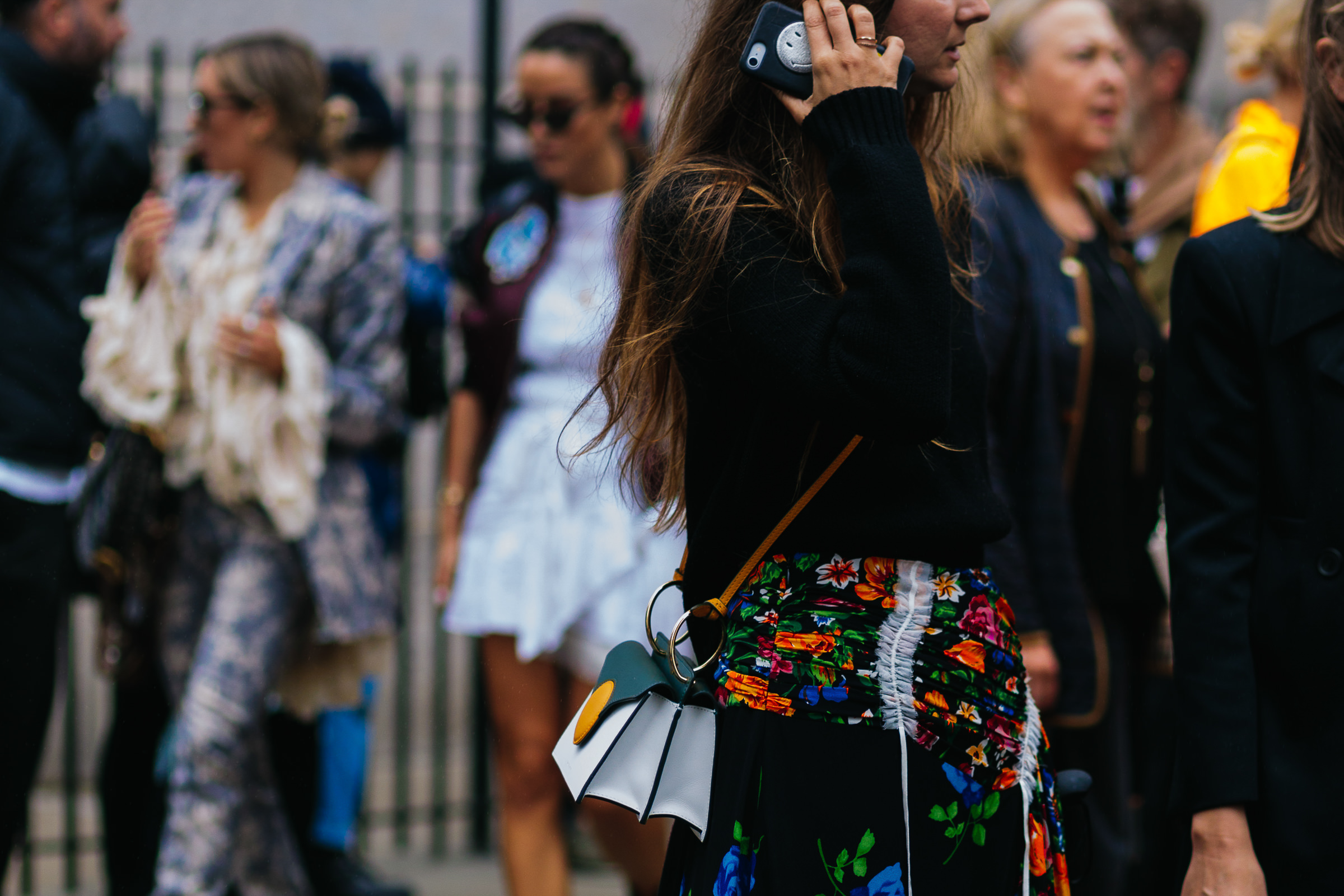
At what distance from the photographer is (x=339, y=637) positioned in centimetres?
420

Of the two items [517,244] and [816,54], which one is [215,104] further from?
[816,54]

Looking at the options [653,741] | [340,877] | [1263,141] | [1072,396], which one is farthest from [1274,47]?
[340,877]

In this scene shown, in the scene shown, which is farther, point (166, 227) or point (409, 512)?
point (409, 512)

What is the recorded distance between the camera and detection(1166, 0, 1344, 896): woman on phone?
6.81 feet

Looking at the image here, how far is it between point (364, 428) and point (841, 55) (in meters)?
2.71

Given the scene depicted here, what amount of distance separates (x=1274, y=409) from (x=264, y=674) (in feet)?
9.42

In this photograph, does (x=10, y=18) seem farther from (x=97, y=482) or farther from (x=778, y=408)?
(x=778, y=408)

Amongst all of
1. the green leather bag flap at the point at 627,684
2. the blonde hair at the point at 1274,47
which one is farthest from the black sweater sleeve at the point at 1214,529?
the blonde hair at the point at 1274,47

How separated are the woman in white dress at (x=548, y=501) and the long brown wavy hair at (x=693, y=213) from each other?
1617 mm

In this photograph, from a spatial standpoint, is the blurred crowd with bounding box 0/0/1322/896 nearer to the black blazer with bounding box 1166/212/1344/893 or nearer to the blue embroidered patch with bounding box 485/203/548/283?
the blue embroidered patch with bounding box 485/203/548/283

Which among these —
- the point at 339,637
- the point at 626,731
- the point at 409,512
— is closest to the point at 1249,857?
the point at 626,731

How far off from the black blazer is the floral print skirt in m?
0.34

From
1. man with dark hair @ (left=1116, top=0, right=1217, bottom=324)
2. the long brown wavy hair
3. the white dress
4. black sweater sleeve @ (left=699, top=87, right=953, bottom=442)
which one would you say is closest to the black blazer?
the long brown wavy hair

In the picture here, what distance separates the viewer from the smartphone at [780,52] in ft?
6.37
